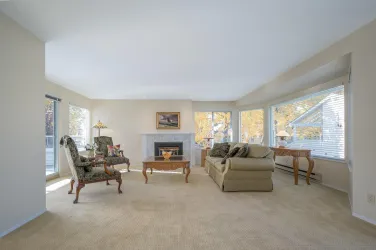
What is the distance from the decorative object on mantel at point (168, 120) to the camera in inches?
301

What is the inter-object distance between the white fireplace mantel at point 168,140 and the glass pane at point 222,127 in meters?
1.06

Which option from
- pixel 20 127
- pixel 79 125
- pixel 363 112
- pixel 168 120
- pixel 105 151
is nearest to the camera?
pixel 20 127

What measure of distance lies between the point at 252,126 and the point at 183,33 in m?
5.45

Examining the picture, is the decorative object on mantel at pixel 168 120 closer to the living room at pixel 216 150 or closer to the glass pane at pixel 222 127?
the glass pane at pixel 222 127

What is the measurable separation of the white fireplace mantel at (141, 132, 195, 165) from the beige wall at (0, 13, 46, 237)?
14.5 feet

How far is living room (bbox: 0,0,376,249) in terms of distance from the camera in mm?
2293

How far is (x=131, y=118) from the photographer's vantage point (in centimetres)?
758

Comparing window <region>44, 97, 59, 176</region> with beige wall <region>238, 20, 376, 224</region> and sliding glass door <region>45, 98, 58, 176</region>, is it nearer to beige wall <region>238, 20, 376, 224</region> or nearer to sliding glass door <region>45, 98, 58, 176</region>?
sliding glass door <region>45, 98, 58, 176</region>

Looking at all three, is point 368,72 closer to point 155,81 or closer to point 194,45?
point 194,45

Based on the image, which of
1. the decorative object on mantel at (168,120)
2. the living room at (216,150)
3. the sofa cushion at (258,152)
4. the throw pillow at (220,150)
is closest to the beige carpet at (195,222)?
the living room at (216,150)

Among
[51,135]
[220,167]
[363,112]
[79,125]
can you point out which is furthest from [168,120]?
[363,112]

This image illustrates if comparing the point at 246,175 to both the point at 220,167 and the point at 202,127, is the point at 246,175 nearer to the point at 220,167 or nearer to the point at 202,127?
the point at 220,167

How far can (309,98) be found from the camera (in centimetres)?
520

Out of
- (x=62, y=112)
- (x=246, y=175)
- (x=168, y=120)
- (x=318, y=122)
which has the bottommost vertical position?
(x=246, y=175)
